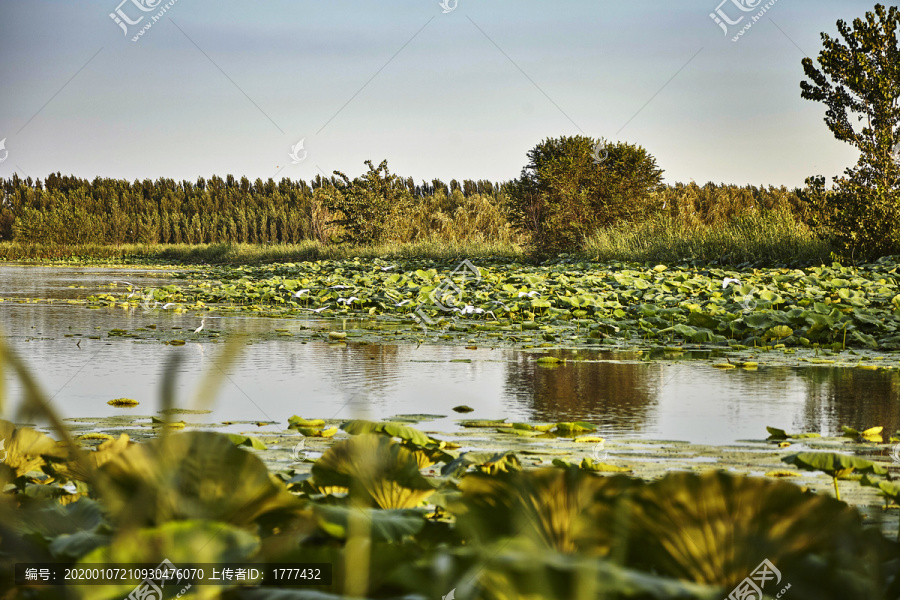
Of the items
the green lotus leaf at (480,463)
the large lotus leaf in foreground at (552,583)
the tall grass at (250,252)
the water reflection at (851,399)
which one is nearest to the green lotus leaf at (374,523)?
the large lotus leaf in foreground at (552,583)

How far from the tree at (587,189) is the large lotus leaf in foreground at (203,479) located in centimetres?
2011

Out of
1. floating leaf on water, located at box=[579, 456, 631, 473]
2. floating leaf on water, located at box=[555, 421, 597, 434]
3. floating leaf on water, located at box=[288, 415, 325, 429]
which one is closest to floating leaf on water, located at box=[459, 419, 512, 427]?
floating leaf on water, located at box=[555, 421, 597, 434]

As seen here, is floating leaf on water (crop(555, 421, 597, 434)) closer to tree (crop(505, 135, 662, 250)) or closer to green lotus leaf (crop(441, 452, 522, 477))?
green lotus leaf (crop(441, 452, 522, 477))

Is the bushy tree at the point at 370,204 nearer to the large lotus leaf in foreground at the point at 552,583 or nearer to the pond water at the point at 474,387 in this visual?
the pond water at the point at 474,387

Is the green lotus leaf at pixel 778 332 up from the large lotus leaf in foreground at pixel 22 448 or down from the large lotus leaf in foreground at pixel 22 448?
up

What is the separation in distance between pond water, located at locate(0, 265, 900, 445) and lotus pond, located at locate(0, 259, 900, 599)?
3 centimetres

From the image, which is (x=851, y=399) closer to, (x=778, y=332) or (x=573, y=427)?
(x=573, y=427)

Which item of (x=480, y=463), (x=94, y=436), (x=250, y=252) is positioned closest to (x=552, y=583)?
Answer: (x=480, y=463)

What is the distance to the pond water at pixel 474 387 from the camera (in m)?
3.40

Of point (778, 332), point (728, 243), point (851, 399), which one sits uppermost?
point (728, 243)

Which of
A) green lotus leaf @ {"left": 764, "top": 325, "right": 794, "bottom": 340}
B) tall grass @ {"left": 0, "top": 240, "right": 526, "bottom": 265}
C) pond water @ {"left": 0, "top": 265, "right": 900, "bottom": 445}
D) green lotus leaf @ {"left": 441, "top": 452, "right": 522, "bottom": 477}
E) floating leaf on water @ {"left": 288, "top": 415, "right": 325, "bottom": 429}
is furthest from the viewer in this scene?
tall grass @ {"left": 0, "top": 240, "right": 526, "bottom": 265}

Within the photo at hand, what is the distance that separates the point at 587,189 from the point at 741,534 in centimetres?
2137

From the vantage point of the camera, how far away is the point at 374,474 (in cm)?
155

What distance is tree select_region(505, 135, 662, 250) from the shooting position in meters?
21.6
